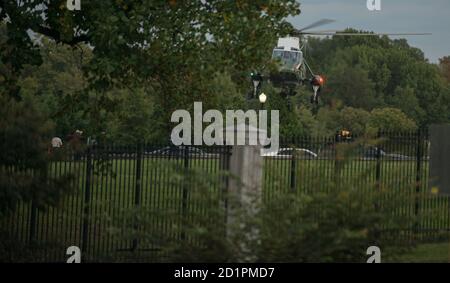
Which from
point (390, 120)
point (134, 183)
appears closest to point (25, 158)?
point (134, 183)

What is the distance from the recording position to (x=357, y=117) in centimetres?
7025

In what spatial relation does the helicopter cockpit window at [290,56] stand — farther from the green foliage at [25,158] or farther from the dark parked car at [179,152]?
the green foliage at [25,158]

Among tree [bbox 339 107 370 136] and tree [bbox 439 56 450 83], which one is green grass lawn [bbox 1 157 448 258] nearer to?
tree [bbox 339 107 370 136]

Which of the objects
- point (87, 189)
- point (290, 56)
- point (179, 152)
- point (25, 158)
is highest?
point (290, 56)

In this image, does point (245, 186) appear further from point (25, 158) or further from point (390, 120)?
point (390, 120)

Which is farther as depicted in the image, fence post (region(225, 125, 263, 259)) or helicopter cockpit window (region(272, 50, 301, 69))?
helicopter cockpit window (region(272, 50, 301, 69))

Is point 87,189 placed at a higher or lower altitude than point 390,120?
→ higher

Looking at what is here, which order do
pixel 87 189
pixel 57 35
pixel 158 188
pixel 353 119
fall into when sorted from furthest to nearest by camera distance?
pixel 353 119 → pixel 57 35 → pixel 158 188 → pixel 87 189

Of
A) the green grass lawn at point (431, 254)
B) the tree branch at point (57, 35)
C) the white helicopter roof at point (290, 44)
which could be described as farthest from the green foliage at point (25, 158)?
the white helicopter roof at point (290, 44)

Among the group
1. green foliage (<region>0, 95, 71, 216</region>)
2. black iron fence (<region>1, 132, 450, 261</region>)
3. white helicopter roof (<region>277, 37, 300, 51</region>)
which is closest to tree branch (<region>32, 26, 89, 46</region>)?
black iron fence (<region>1, 132, 450, 261</region>)

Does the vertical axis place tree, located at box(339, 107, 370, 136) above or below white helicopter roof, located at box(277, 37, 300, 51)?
below

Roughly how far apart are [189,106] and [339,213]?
9183 millimetres

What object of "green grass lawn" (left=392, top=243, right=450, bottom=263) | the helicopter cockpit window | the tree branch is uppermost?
the helicopter cockpit window
